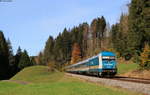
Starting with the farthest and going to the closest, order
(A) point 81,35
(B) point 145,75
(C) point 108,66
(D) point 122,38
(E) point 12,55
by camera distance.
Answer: (A) point 81,35 → (E) point 12,55 → (D) point 122,38 → (B) point 145,75 → (C) point 108,66

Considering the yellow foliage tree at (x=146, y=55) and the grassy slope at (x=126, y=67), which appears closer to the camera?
the yellow foliage tree at (x=146, y=55)

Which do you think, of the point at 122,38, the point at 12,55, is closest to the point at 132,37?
the point at 122,38

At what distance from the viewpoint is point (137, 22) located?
39500mm

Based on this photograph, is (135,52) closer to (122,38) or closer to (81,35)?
(122,38)

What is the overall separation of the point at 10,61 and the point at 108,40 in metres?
44.7

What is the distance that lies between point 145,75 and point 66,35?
107 metres

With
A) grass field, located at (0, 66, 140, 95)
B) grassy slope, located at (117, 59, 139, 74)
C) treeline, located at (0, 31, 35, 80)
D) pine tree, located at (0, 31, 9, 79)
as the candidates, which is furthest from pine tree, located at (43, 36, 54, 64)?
grass field, located at (0, 66, 140, 95)

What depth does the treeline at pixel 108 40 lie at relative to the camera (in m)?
38.8

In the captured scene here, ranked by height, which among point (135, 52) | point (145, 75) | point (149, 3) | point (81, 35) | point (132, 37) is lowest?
point (145, 75)

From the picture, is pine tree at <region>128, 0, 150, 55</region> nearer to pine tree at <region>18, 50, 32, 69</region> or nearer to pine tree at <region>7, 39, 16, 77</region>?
pine tree at <region>7, 39, 16, 77</region>

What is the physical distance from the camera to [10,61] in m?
107

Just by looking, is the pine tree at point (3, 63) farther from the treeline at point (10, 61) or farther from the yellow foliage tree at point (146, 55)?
the yellow foliage tree at point (146, 55)

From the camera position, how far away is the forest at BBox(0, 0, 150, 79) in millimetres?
39156

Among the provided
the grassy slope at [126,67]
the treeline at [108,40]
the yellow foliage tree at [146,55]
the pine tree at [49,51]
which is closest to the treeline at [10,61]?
the treeline at [108,40]
